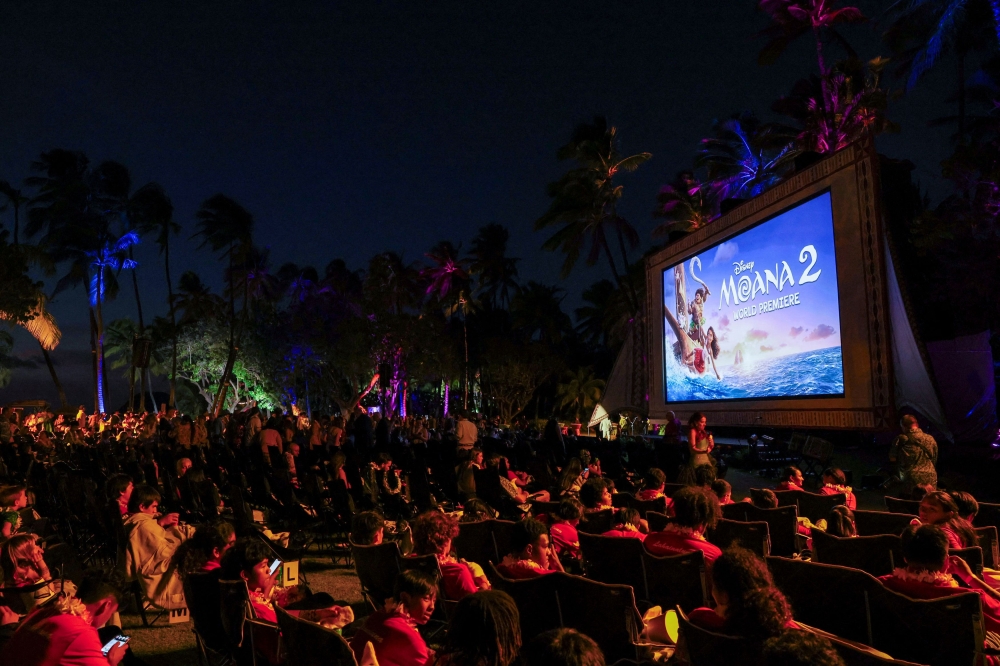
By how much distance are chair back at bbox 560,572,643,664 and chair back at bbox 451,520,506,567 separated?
1601 mm

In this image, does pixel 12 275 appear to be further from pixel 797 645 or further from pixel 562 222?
pixel 562 222

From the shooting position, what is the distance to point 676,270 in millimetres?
18062

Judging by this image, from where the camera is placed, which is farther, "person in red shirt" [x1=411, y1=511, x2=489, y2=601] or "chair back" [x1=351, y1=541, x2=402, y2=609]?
"chair back" [x1=351, y1=541, x2=402, y2=609]

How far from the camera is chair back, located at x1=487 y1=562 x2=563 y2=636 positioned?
3.32 meters

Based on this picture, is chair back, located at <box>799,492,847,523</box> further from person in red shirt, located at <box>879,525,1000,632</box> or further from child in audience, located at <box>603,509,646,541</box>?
person in red shirt, located at <box>879,525,1000,632</box>

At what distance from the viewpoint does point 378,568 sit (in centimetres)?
422

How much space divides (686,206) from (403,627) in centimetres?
2818

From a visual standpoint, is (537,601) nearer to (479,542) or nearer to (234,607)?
(234,607)

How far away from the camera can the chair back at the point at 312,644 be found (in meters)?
2.47

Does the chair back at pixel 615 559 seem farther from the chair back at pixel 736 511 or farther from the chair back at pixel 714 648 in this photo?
the chair back at pixel 736 511

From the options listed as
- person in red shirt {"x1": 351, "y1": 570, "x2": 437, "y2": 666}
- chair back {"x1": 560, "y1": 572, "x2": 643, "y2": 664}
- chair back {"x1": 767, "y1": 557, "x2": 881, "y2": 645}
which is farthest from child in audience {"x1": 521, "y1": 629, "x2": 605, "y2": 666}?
chair back {"x1": 767, "y1": 557, "x2": 881, "y2": 645}

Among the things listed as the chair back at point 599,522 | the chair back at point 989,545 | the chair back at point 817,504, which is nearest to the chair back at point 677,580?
the chair back at point 599,522

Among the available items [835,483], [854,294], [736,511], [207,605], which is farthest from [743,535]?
[854,294]

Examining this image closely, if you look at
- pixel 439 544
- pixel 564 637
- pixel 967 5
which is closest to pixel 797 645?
pixel 564 637
